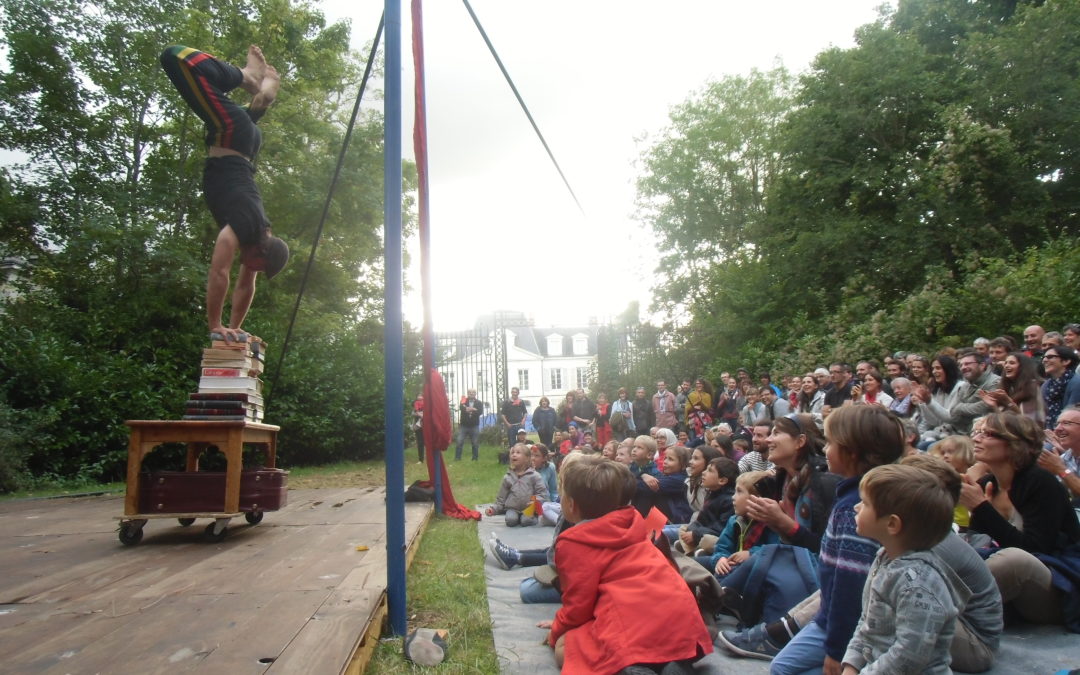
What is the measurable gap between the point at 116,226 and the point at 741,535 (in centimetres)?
1077

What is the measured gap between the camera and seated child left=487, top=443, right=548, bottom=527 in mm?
7098

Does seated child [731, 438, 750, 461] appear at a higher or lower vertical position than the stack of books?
lower

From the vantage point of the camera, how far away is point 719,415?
11344 mm

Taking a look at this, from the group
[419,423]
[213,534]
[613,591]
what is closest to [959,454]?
[613,591]

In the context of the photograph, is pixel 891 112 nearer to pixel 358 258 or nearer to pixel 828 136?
pixel 828 136

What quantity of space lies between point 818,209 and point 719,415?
279 inches

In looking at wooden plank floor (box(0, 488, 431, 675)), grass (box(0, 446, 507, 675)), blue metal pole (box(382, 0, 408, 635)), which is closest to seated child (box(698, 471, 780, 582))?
grass (box(0, 446, 507, 675))

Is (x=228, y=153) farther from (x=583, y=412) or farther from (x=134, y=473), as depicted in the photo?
(x=583, y=412)

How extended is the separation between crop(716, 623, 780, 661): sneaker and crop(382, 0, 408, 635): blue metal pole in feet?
4.48

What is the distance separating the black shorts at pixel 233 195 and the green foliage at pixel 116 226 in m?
7.36

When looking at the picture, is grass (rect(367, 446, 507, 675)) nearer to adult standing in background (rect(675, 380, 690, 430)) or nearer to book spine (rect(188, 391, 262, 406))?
book spine (rect(188, 391, 262, 406))

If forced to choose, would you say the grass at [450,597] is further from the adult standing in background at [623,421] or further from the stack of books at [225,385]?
the adult standing in background at [623,421]

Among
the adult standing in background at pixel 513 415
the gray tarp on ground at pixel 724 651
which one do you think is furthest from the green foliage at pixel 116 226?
the gray tarp on ground at pixel 724 651

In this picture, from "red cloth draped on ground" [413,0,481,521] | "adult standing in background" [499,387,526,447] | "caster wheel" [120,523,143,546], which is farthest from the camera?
"adult standing in background" [499,387,526,447]
